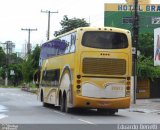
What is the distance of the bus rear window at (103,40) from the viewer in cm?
2577

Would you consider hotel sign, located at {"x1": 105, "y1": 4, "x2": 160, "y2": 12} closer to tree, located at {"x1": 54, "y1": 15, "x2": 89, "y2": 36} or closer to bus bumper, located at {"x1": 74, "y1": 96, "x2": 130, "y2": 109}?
tree, located at {"x1": 54, "y1": 15, "x2": 89, "y2": 36}

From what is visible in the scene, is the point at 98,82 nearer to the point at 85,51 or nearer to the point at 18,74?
the point at 85,51

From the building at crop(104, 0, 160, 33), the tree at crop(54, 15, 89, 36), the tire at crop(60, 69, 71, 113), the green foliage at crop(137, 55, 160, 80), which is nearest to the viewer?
the tire at crop(60, 69, 71, 113)

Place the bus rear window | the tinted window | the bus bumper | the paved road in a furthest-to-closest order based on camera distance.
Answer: the tinted window → the bus rear window → the bus bumper → the paved road

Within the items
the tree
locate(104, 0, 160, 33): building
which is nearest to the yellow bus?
the tree

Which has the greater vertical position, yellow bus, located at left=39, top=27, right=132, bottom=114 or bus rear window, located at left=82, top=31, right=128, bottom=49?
bus rear window, located at left=82, top=31, right=128, bottom=49

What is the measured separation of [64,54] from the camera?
28.0 meters

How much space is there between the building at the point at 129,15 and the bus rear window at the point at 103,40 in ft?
186

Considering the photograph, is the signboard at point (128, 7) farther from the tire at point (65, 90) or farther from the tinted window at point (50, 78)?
the tire at point (65, 90)

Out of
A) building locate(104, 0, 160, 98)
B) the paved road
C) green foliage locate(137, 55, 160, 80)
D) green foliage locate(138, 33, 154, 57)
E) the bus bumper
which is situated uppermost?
building locate(104, 0, 160, 98)

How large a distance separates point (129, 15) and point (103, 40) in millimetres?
65179

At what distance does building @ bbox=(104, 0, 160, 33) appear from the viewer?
85.6m

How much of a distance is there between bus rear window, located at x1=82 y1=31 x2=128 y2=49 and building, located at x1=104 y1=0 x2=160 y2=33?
56.8 metres

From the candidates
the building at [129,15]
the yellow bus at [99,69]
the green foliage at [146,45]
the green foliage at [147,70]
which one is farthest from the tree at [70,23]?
the yellow bus at [99,69]
